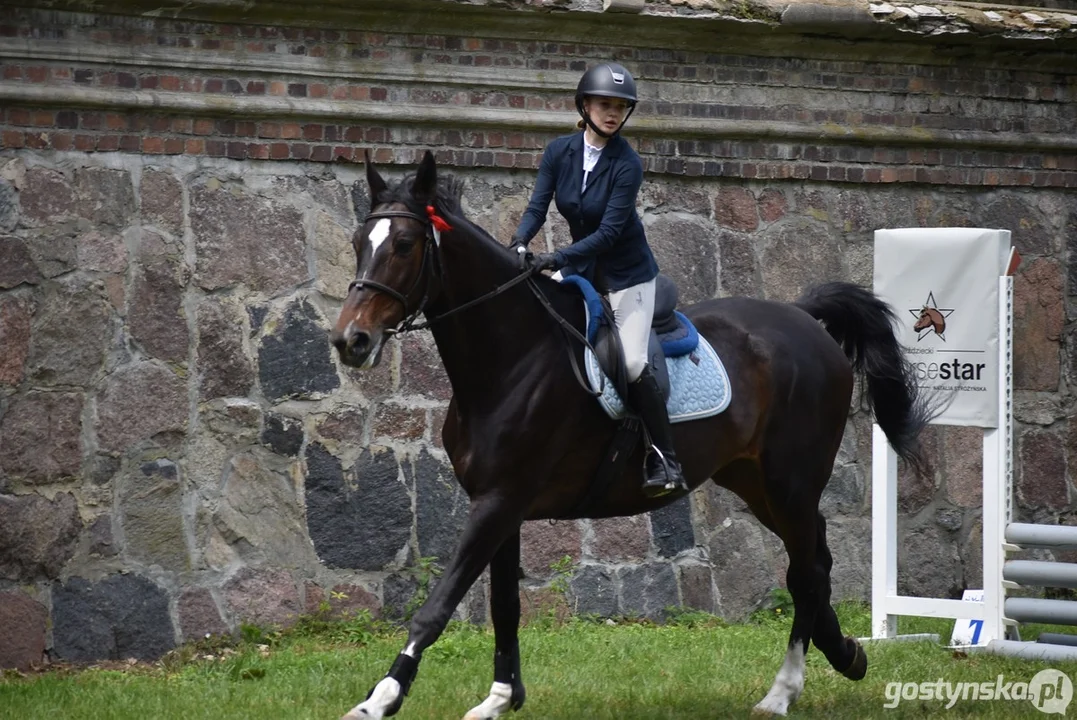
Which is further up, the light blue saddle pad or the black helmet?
the black helmet

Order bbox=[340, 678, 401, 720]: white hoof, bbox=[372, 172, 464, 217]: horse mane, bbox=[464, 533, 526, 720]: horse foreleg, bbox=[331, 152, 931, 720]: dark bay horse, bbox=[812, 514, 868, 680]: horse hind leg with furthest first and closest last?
1. bbox=[812, 514, 868, 680]: horse hind leg
2. bbox=[464, 533, 526, 720]: horse foreleg
3. bbox=[372, 172, 464, 217]: horse mane
4. bbox=[331, 152, 931, 720]: dark bay horse
5. bbox=[340, 678, 401, 720]: white hoof

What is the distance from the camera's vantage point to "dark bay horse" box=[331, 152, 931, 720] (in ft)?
18.5

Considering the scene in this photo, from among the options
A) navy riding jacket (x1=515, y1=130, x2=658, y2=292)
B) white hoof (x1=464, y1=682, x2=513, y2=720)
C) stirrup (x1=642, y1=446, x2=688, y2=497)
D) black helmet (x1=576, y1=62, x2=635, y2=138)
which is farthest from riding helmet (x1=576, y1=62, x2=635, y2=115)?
white hoof (x1=464, y1=682, x2=513, y2=720)

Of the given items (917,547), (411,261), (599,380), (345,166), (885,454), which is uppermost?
(345,166)

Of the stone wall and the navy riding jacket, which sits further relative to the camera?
the stone wall

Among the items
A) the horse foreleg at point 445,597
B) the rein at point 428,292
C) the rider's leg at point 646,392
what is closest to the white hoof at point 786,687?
the rider's leg at point 646,392

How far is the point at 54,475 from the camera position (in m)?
7.55

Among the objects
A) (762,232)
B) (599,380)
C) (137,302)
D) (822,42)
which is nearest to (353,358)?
(599,380)

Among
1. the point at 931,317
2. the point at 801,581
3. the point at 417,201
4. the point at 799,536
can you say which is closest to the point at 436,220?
the point at 417,201

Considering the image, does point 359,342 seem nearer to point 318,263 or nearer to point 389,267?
point 389,267

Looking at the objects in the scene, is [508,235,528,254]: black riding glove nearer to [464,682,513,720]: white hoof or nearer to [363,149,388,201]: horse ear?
[363,149,388,201]: horse ear

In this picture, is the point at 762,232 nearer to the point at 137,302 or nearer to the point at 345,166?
the point at 345,166

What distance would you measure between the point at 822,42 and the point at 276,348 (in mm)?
4008

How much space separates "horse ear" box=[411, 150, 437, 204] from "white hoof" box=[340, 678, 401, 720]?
1824mm
